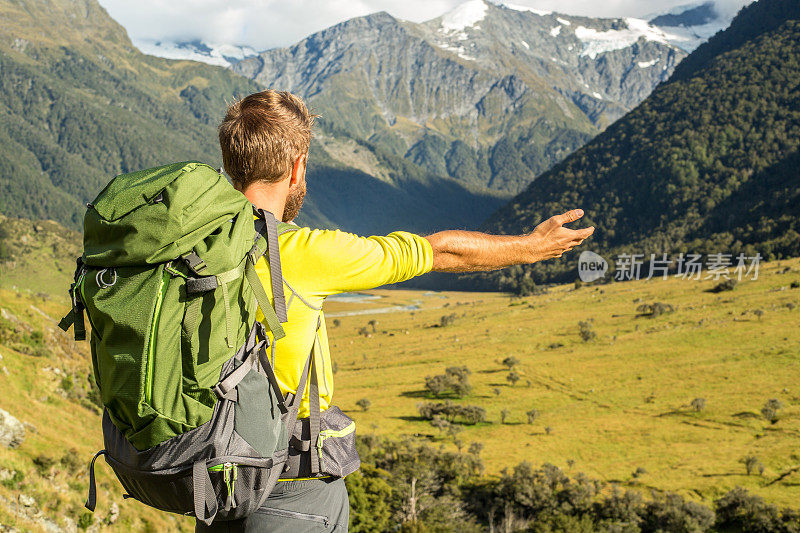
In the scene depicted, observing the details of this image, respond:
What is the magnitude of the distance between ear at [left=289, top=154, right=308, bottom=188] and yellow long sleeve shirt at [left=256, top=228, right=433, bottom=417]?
0.43 meters

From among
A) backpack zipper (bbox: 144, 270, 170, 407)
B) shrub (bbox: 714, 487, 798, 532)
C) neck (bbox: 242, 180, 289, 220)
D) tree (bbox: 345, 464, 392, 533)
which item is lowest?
tree (bbox: 345, 464, 392, 533)

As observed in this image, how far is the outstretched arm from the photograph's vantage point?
2945mm

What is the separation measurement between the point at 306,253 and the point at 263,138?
0.64m

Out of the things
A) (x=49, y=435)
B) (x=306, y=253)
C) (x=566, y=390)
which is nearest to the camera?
(x=306, y=253)

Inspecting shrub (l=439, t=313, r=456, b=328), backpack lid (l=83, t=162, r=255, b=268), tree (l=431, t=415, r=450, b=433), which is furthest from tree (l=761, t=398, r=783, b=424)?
shrub (l=439, t=313, r=456, b=328)

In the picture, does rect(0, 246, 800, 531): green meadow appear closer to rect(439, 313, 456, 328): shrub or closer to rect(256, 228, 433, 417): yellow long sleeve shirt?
rect(439, 313, 456, 328): shrub

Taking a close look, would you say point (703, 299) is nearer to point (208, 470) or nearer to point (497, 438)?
point (497, 438)

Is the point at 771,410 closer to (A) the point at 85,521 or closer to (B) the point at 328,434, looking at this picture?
(A) the point at 85,521

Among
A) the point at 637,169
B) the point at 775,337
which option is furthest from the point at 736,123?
the point at 775,337

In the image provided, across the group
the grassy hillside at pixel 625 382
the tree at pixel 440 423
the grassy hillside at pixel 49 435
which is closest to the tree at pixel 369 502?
the grassy hillside at pixel 625 382

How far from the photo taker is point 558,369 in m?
60.9

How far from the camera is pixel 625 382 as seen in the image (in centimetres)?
5475

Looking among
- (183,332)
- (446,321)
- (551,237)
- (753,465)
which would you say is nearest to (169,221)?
(183,332)

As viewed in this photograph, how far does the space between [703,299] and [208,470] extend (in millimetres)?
86758
